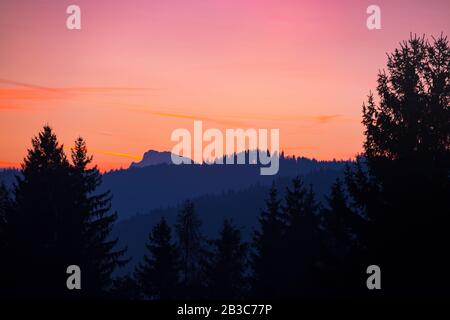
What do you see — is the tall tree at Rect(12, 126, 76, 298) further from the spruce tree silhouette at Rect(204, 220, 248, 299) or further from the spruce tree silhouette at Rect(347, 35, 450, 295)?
the spruce tree silhouette at Rect(204, 220, 248, 299)

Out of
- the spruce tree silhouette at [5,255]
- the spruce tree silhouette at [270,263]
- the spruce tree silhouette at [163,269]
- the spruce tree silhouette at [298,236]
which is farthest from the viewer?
the spruce tree silhouette at [163,269]

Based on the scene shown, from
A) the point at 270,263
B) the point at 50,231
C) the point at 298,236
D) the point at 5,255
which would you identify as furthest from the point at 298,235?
the point at 5,255

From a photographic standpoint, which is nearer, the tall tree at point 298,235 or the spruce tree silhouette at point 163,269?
the tall tree at point 298,235

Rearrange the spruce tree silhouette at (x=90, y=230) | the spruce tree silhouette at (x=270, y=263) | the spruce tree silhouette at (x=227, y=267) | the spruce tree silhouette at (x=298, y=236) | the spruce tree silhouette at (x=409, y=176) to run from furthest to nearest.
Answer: the spruce tree silhouette at (x=227, y=267), the spruce tree silhouette at (x=270, y=263), the spruce tree silhouette at (x=298, y=236), the spruce tree silhouette at (x=90, y=230), the spruce tree silhouette at (x=409, y=176)

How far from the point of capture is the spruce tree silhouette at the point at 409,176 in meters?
18.6

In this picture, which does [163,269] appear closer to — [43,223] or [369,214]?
[43,223]

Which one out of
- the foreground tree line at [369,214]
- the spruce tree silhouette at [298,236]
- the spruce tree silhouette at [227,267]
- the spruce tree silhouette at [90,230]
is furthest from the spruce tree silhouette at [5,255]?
the spruce tree silhouette at [227,267]

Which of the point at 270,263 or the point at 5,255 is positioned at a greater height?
the point at 5,255

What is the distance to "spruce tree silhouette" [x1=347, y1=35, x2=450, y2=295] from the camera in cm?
1864

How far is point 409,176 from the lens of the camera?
19.5 meters

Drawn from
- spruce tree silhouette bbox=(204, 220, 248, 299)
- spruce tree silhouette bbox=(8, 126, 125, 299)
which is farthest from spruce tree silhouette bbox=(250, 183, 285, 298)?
spruce tree silhouette bbox=(8, 126, 125, 299)

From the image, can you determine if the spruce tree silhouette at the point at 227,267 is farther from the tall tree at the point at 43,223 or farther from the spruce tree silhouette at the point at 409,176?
the spruce tree silhouette at the point at 409,176
